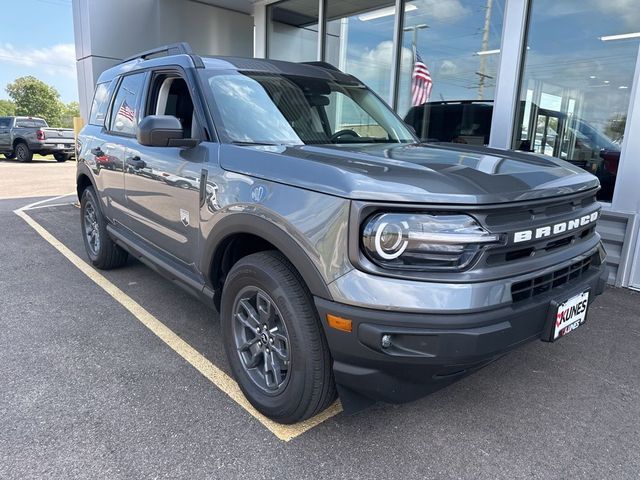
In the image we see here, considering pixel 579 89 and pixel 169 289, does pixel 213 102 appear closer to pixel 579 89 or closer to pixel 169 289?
pixel 169 289

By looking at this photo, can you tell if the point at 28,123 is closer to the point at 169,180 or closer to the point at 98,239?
the point at 98,239

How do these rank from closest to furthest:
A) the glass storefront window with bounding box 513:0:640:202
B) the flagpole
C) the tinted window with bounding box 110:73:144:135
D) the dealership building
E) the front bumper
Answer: the front bumper, the tinted window with bounding box 110:73:144:135, the dealership building, the glass storefront window with bounding box 513:0:640:202, the flagpole

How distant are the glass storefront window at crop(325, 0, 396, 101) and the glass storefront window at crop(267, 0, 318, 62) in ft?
1.34

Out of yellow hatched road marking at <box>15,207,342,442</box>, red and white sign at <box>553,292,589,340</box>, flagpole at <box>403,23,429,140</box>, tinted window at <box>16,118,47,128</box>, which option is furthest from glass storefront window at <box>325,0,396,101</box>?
tinted window at <box>16,118,47,128</box>

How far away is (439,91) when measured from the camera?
7746mm

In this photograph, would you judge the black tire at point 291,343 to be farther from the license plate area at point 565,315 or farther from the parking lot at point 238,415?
the license plate area at point 565,315

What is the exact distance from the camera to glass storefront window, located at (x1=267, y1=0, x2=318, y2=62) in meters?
9.27

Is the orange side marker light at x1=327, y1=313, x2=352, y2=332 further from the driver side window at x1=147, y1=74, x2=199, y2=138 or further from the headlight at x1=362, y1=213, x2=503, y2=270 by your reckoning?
the driver side window at x1=147, y1=74, x2=199, y2=138

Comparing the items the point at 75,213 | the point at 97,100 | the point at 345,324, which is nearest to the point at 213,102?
the point at 345,324

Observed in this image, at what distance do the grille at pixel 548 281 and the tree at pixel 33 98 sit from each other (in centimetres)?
8470

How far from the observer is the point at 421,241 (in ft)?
6.08

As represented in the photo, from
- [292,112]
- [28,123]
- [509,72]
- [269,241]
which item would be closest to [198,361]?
[269,241]

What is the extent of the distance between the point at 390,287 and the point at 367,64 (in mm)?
7675

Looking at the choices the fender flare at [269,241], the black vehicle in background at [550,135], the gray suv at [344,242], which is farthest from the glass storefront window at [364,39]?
the fender flare at [269,241]
